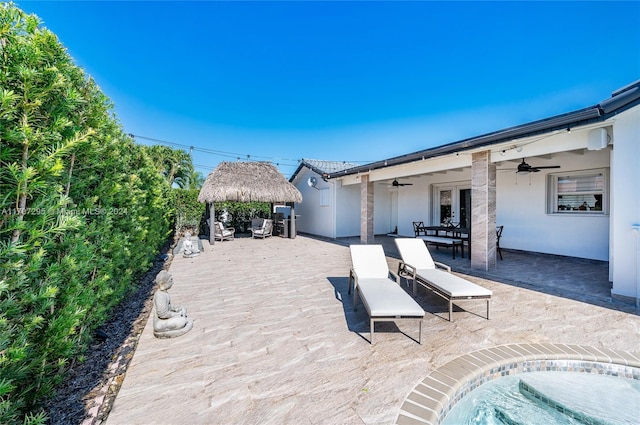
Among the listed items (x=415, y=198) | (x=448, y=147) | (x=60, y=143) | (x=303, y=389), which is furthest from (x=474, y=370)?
(x=415, y=198)

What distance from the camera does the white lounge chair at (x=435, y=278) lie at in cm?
473

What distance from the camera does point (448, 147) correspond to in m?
8.27

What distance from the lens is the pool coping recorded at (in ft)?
9.65

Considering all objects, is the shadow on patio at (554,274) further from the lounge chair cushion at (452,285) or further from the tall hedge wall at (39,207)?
the tall hedge wall at (39,207)

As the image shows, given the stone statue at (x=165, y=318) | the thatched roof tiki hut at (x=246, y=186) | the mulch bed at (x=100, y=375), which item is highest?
the thatched roof tiki hut at (x=246, y=186)

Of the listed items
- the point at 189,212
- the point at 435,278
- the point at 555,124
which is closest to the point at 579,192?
the point at 555,124

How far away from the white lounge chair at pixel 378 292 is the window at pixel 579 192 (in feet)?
28.6

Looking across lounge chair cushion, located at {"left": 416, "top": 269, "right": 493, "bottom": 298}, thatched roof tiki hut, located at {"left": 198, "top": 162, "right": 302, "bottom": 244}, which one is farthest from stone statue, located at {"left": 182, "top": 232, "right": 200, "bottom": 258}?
lounge chair cushion, located at {"left": 416, "top": 269, "right": 493, "bottom": 298}

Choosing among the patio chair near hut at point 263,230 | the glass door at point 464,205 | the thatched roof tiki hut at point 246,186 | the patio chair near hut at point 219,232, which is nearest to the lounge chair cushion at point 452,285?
the glass door at point 464,205

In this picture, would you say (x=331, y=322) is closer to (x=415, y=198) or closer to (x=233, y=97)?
(x=415, y=198)

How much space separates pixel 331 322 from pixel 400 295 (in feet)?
4.39

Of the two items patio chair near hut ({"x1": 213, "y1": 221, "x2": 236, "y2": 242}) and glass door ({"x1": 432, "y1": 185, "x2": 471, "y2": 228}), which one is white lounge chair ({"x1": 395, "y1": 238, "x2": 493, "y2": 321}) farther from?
patio chair near hut ({"x1": 213, "y1": 221, "x2": 236, "y2": 242})

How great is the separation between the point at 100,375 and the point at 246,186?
1378 cm

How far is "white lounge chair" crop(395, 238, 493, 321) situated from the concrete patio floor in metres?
0.46
